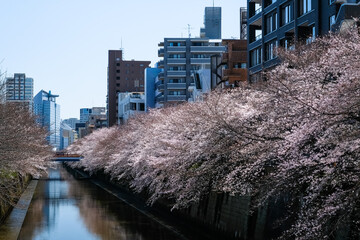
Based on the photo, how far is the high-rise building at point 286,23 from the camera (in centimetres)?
3444

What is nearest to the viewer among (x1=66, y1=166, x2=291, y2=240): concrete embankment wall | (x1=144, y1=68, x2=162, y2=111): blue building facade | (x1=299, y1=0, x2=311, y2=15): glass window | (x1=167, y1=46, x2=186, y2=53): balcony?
(x1=66, y1=166, x2=291, y2=240): concrete embankment wall

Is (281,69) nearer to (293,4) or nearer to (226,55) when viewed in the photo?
(293,4)

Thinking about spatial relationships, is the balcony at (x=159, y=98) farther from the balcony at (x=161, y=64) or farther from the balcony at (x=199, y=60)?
the balcony at (x=199, y=60)

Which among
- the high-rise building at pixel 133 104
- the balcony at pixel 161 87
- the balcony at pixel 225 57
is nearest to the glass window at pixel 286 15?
the balcony at pixel 225 57

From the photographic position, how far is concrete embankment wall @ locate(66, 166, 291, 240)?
22594 millimetres

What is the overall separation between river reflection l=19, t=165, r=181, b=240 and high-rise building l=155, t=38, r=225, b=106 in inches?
1762

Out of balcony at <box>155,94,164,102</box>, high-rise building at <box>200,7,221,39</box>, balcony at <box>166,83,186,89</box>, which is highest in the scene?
high-rise building at <box>200,7,221,39</box>

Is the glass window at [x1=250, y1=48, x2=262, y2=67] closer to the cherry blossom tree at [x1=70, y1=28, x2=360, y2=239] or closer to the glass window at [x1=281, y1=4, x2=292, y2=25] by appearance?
the glass window at [x1=281, y1=4, x2=292, y2=25]

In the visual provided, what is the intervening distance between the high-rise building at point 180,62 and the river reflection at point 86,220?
147ft

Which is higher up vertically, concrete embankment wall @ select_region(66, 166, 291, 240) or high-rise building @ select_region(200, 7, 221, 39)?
high-rise building @ select_region(200, 7, 221, 39)

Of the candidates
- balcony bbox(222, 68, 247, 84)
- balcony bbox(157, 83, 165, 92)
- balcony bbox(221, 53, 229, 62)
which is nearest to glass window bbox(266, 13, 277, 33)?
balcony bbox(222, 68, 247, 84)

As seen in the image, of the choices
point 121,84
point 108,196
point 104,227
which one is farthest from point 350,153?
point 121,84

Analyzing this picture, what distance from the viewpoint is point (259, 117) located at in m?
24.1

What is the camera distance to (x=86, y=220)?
4169 cm
